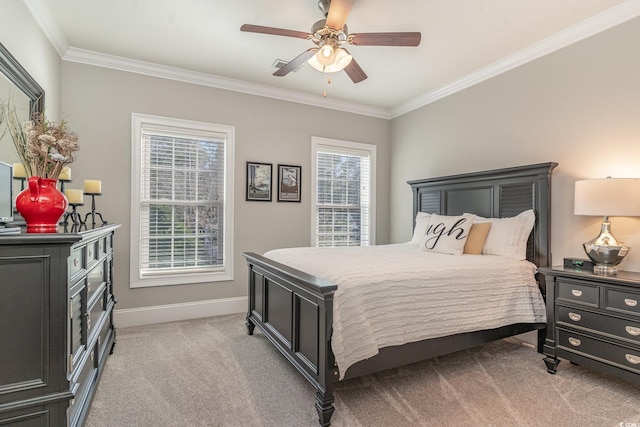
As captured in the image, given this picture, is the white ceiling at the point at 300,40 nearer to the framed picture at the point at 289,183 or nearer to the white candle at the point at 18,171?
the framed picture at the point at 289,183

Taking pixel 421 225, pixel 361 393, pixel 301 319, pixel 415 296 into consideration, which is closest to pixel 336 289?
pixel 301 319

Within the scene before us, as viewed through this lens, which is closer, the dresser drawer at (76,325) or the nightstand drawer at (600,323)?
the dresser drawer at (76,325)

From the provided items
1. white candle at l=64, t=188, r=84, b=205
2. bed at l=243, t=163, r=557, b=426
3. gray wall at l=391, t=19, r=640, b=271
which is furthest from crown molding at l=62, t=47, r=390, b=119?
white candle at l=64, t=188, r=84, b=205

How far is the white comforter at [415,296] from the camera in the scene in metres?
1.99

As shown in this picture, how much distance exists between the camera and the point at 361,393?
221 cm

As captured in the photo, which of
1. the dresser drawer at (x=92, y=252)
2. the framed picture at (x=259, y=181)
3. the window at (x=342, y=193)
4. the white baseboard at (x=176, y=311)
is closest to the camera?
the dresser drawer at (x=92, y=252)

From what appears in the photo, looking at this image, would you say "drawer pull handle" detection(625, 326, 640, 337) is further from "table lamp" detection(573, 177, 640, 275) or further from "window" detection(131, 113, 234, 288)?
"window" detection(131, 113, 234, 288)

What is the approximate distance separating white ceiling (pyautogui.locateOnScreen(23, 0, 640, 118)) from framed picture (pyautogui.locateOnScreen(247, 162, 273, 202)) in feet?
3.17

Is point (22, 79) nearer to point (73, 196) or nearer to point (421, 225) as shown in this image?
point (73, 196)

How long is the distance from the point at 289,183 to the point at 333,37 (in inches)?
90.3

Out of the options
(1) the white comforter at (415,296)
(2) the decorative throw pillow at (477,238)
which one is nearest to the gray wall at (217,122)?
(1) the white comforter at (415,296)

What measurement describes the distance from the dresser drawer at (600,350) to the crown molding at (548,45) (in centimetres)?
250

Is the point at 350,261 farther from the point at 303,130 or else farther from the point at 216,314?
the point at 303,130

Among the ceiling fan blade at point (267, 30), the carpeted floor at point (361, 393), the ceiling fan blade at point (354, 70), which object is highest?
the ceiling fan blade at point (267, 30)
